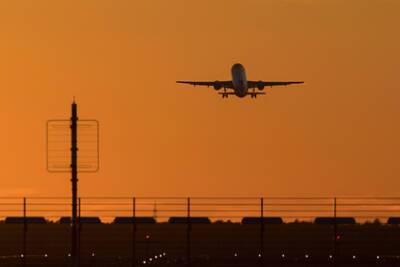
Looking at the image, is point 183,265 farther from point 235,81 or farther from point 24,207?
point 235,81

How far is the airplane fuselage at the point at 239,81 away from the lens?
7323 inches

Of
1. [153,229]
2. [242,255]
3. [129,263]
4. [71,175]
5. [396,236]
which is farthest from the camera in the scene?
[153,229]

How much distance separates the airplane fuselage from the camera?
186 m

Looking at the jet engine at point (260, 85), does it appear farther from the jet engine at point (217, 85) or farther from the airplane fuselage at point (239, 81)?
the jet engine at point (217, 85)

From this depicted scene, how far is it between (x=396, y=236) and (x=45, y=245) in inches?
1318

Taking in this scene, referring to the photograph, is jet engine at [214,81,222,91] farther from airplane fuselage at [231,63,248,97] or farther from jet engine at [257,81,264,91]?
jet engine at [257,81,264,91]

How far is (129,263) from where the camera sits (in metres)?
129

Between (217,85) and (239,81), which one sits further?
(217,85)

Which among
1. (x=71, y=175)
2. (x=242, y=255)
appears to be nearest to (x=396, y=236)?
(x=242, y=255)

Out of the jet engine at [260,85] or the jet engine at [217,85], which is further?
the jet engine at [217,85]

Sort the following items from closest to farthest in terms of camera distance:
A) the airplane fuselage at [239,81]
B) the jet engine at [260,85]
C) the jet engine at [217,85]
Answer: the airplane fuselage at [239,81] < the jet engine at [260,85] < the jet engine at [217,85]

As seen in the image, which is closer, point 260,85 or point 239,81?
point 239,81

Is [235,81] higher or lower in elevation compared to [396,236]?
higher

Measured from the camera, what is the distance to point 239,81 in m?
189
